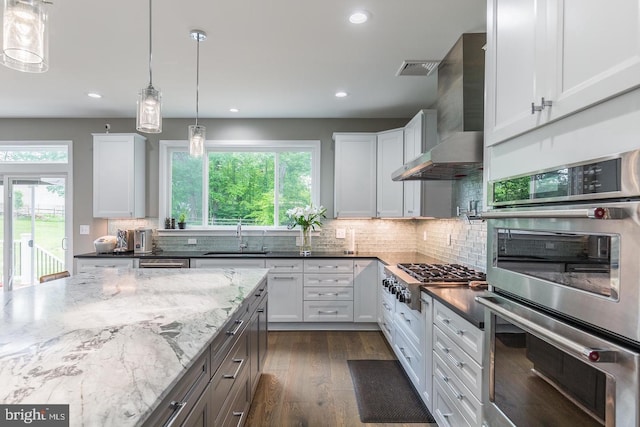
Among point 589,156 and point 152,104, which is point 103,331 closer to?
point 152,104

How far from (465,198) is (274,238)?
2553 mm

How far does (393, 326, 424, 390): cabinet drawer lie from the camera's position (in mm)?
2447

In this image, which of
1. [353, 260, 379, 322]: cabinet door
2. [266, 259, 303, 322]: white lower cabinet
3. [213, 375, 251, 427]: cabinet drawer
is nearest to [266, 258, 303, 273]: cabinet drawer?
[266, 259, 303, 322]: white lower cabinet

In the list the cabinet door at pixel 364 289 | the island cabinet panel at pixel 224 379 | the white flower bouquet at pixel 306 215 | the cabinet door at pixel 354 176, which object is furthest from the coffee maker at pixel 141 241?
the cabinet door at pixel 364 289

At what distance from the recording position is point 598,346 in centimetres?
84

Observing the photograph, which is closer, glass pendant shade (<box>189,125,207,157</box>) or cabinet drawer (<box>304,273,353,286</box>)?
glass pendant shade (<box>189,125,207,157</box>)

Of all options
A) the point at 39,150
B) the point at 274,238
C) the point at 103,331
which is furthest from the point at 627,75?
the point at 39,150

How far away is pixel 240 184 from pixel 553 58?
165 inches

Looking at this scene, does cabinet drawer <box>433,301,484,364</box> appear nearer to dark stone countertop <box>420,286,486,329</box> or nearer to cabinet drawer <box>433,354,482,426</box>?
dark stone countertop <box>420,286,486,329</box>

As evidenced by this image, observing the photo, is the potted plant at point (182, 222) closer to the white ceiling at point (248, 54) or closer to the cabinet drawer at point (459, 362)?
the white ceiling at point (248, 54)

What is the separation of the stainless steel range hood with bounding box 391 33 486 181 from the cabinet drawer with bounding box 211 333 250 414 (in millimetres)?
1677

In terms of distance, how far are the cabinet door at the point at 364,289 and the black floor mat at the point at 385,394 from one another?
87cm

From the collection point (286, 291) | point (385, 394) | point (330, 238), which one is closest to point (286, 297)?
point (286, 291)

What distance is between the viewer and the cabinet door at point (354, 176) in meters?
4.34
